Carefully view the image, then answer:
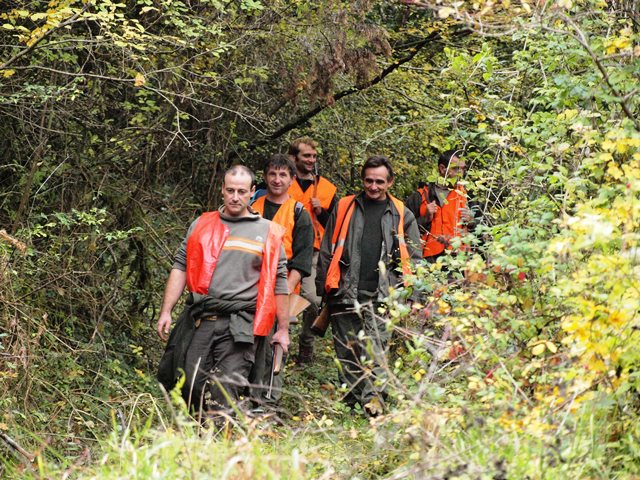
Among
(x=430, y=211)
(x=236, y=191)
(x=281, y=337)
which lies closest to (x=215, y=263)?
(x=236, y=191)

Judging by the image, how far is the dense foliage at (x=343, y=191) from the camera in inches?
200

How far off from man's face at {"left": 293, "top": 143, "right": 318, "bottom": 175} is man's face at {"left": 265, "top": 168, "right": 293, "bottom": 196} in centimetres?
102

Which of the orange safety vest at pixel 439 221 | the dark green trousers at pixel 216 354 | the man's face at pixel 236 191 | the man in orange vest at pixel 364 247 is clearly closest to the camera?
the dark green trousers at pixel 216 354

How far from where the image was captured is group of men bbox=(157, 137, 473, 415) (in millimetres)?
8195

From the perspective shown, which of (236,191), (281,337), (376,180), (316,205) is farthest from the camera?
(316,205)

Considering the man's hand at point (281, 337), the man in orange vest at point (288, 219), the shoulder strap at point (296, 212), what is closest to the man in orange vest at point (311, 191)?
the man in orange vest at point (288, 219)

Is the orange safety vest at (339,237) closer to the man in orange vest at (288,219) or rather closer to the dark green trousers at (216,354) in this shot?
the man in orange vest at (288,219)

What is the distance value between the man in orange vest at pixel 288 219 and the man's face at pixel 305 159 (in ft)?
3.00

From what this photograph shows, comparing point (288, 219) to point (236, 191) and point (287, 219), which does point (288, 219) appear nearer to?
point (287, 219)

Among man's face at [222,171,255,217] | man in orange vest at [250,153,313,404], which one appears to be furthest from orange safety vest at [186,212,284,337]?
man in orange vest at [250,153,313,404]

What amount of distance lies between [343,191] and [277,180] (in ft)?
10.9

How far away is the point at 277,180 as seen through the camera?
994 centimetres

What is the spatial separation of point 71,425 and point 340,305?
2.49 meters

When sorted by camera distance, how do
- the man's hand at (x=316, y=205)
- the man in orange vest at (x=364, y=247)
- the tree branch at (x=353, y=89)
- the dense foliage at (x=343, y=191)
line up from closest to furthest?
1. the dense foliage at (x=343, y=191)
2. the man in orange vest at (x=364, y=247)
3. the man's hand at (x=316, y=205)
4. the tree branch at (x=353, y=89)
